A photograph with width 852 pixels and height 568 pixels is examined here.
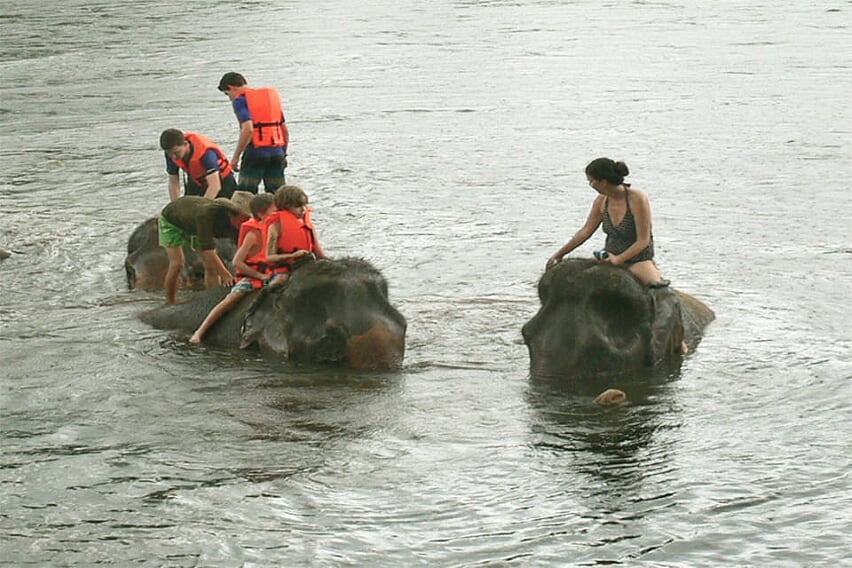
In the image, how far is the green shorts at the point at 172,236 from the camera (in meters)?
13.9

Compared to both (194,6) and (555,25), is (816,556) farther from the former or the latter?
(194,6)

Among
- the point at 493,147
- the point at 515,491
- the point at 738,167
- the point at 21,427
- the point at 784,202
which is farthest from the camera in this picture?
the point at 493,147

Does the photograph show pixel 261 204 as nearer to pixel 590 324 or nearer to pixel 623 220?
pixel 623 220

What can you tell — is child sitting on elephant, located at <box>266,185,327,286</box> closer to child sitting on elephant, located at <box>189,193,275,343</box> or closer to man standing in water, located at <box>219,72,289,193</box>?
child sitting on elephant, located at <box>189,193,275,343</box>

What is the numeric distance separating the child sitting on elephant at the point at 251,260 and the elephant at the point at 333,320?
1.18ft

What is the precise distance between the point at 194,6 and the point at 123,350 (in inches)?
1445

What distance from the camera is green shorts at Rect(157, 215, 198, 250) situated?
13.9m

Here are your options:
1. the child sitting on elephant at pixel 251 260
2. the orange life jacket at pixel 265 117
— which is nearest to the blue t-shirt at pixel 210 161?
the orange life jacket at pixel 265 117

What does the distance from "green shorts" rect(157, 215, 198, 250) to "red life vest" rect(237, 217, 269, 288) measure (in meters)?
1.40

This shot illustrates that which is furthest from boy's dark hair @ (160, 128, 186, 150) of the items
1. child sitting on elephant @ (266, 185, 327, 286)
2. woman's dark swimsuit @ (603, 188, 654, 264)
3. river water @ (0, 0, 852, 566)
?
woman's dark swimsuit @ (603, 188, 654, 264)

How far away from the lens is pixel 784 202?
18.6 m

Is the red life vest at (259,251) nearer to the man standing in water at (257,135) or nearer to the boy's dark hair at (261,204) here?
the boy's dark hair at (261,204)

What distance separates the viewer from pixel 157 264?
14.9 meters

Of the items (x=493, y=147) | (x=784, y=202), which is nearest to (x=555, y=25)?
(x=493, y=147)
